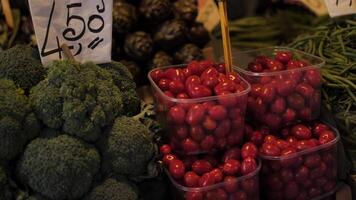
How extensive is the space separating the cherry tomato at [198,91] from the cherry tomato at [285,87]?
0.20m

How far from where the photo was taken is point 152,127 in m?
1.21

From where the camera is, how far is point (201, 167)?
1096 mm

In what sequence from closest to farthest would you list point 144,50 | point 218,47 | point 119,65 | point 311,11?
point 119,65 → point 144,50 → point 218,47 → point 311,11

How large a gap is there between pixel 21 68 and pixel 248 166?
583 millimetres

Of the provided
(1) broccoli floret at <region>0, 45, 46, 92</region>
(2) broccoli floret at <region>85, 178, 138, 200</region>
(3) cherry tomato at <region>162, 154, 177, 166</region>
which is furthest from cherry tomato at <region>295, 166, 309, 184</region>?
(1) broccoli floret at <region>0, 45, 46, 92</region>

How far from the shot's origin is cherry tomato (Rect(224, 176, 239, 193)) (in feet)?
3.52

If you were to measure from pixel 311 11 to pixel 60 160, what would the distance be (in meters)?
1.82

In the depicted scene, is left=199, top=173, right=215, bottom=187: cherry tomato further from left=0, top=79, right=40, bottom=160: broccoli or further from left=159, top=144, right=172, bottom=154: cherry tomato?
left=0, top=79, right=40, bottom=160: broccoli

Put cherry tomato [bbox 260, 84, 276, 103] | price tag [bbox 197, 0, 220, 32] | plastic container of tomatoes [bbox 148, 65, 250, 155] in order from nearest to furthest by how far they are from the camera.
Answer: plastic container of tomatoes [bbox 148, 65, 250, 155] < cherry tomato [bbox 260, 84, 276, 103] < price tag [bbox 197, 0, 220, 32]

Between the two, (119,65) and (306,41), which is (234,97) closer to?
(119,65)

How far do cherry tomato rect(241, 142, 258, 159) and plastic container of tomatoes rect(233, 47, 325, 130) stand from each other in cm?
10

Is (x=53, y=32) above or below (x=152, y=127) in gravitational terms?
above

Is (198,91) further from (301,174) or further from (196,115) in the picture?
(301,174)

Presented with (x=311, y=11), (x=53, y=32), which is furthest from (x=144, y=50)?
(x=311, y=11)
